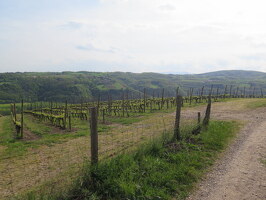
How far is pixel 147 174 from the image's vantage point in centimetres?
514

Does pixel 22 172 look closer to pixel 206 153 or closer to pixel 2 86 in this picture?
pixel 206 153

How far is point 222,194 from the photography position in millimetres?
4461

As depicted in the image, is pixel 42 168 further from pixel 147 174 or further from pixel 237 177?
pixel 237 177

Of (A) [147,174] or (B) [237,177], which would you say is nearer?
(A) [147,174]

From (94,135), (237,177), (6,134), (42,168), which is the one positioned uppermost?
(94,135)

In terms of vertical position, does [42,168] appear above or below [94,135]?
below

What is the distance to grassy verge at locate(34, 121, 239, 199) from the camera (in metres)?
4.31

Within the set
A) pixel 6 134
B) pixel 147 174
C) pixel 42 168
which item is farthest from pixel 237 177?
pixel 6 134

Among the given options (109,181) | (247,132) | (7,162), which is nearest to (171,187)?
(109,181)

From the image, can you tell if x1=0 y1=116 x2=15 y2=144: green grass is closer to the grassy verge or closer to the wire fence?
the wire fence

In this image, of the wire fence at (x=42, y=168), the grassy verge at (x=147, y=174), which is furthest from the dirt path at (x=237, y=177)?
the wire fence at (x=42, y=168)

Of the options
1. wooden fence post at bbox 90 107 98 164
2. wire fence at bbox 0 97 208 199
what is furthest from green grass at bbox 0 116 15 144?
wooden fence post at bbox 90 107 98 164

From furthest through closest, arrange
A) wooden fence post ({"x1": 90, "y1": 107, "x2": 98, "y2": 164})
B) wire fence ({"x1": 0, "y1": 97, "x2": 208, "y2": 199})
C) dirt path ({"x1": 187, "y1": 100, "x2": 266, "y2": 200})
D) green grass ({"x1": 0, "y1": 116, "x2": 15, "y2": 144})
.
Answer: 1. green grass ({"x1": 0, "y1": 116, "x2": 15, "y2": 144})
2. wire fence ({"x1": 0, "y1": 97, "x2": 208, "y2": 199})
3. wooden fence post ({"x1": 90, "y1": 107, "x2": 98, "y2": 164})
4. dirt path ({"x1": 187, "y1": 100, "x2": 266, "y2": 200})

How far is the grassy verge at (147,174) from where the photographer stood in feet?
14.1
